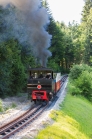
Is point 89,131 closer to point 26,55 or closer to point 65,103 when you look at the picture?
point 65,103

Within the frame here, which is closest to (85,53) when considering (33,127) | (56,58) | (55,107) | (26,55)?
(56,58)

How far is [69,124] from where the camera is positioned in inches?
806

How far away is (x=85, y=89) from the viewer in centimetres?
3816

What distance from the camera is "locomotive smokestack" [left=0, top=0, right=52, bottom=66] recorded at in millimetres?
28038

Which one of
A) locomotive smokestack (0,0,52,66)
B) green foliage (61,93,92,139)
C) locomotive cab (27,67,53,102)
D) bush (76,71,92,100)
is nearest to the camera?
green foliage (61,93,92,139)

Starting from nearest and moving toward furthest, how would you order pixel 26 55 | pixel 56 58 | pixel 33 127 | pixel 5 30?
pixel 33 127
pixel 5 30
pixel 26 55
pixel 56 58

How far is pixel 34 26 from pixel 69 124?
49.0 feet

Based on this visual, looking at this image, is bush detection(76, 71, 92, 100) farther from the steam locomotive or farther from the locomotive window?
the locomotive window

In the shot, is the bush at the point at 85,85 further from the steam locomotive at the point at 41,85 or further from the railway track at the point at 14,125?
the railway track at the point at 14,125

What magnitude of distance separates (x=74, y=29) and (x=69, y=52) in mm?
31663

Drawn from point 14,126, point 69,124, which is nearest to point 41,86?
point 69,124

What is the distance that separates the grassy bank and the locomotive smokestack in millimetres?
7998

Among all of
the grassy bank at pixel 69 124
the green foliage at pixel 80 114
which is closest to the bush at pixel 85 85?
the grassy bank at pixel 69 124

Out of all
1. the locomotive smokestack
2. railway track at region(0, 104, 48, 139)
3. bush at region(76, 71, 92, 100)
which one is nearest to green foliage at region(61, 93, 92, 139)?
railway track at region(0, 104, 48, 139)
